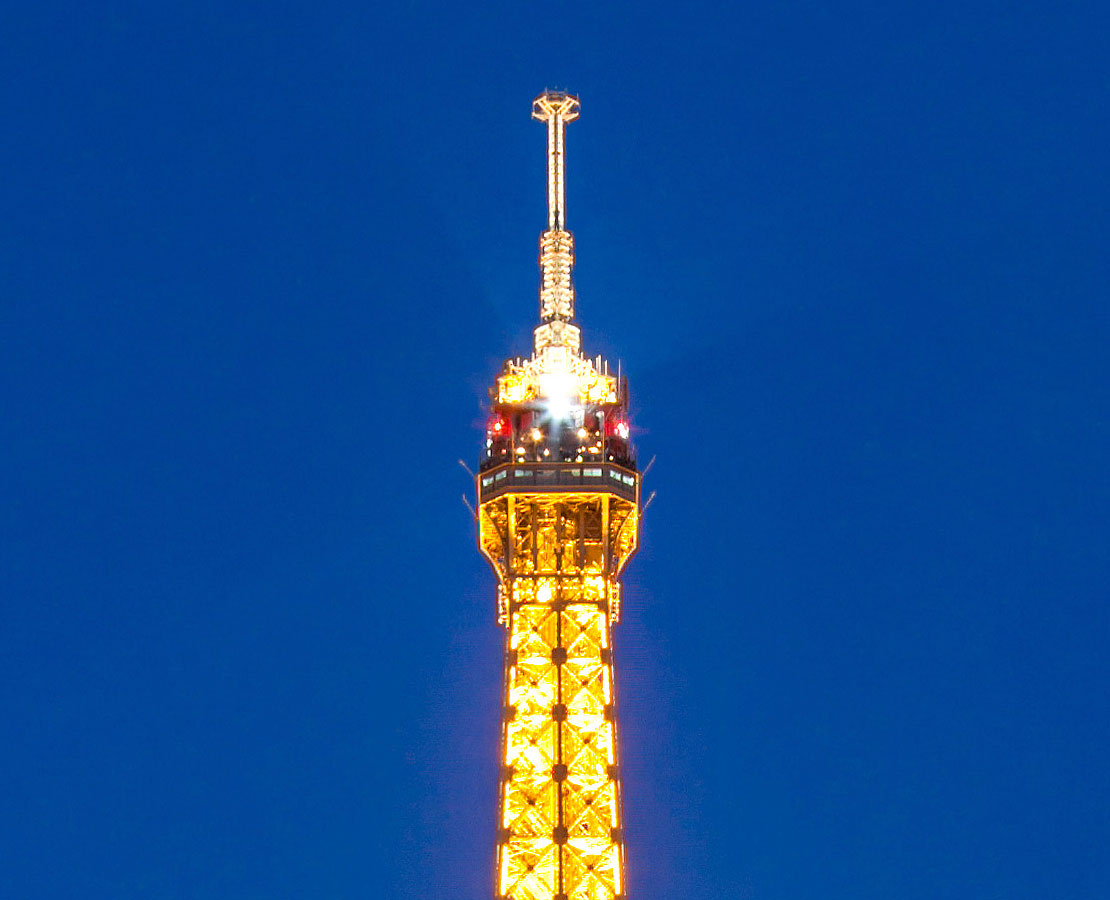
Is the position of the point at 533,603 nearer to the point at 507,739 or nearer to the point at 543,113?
the point at 507,739

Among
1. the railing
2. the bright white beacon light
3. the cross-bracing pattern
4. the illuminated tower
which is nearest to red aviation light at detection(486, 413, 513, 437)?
the illuminated tower

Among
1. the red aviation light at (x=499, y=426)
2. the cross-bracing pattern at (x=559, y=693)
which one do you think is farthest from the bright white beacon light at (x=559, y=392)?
the cross-bracing pattern at (x=559, y=693)

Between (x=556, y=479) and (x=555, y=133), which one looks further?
(x=555, y=133)

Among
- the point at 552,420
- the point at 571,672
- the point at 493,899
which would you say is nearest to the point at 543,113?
the point at 552,420

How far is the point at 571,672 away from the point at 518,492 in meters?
10.8

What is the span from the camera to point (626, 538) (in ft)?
557

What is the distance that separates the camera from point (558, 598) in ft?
552

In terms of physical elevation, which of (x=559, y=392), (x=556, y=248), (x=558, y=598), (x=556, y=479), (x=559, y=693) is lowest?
(x=559, y=693)

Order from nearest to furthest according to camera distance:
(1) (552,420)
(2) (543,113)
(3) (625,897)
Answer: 1. (3) (625,897)
2. (1) (552,420)
3. (2) (543,113)

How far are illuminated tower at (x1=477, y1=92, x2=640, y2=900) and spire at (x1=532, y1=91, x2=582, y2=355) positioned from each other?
36 cm

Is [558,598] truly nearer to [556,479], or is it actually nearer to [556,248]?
[556,479]

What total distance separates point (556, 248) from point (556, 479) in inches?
723

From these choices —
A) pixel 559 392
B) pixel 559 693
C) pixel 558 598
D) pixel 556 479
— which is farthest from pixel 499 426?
pixel 559 693

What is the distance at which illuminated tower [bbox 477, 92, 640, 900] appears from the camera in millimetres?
161750
